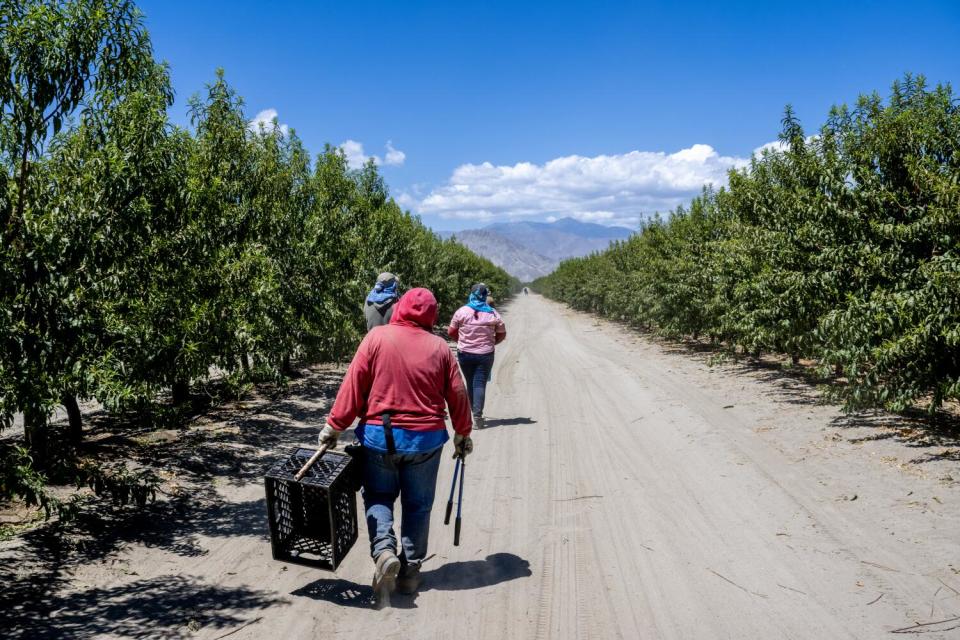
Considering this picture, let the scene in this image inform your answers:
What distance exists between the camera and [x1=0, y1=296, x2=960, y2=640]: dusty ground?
3.91m

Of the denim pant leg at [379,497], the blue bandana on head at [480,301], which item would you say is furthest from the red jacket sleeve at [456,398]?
A: the blue bandana on head at [480,301]

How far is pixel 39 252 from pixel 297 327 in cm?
649

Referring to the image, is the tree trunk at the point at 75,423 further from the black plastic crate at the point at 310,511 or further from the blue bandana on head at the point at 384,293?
the black plastic crate at the point at 310,511

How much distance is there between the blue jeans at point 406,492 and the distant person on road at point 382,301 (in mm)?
3550

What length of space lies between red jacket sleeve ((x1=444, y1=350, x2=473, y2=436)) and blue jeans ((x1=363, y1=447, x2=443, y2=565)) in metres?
0.28

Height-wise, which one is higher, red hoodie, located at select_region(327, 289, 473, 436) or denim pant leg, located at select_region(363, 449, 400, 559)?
red hoodie, located at select_region(327, 289, 473, 436)

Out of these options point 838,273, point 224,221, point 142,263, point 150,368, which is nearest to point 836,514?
point 838,273

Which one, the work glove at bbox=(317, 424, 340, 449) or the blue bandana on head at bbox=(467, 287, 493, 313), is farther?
the blue bandana on head at bbox=(467, 287, 493, 313)

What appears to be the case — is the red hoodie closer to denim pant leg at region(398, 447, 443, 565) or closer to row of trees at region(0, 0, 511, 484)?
denim pant leg at region(398, 447, 443, 565)

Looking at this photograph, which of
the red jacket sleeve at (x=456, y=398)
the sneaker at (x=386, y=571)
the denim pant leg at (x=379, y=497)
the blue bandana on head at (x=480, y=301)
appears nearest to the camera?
the sneaker at (x=386, y=571)

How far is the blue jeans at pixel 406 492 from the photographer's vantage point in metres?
4.14

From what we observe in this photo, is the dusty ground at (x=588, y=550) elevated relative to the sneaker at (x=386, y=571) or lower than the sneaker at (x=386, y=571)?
lower

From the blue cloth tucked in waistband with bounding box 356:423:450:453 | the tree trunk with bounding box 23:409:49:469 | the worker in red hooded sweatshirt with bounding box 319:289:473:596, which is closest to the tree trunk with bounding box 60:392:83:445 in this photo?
the tree trunk with bounding box 23:409:49:469

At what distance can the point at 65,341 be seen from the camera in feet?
15.4
